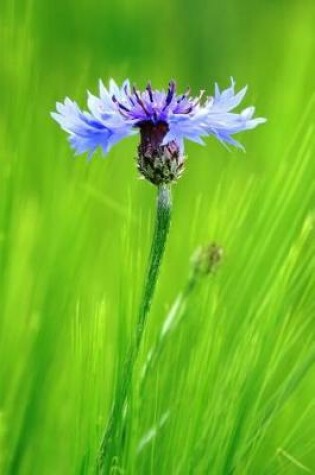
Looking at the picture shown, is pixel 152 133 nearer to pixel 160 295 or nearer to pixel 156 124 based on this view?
pixel 156 124

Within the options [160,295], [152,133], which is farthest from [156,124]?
[160,295]

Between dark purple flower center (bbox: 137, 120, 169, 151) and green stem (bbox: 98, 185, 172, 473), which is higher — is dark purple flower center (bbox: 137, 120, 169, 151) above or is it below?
above

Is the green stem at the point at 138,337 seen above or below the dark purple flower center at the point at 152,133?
below

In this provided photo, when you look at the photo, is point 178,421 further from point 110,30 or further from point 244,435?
point 110,30

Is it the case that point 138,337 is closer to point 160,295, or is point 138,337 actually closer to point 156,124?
point 156,124

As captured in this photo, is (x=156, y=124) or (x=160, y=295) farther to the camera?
(x=160, y=295)

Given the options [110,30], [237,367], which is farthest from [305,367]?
[110,30]
